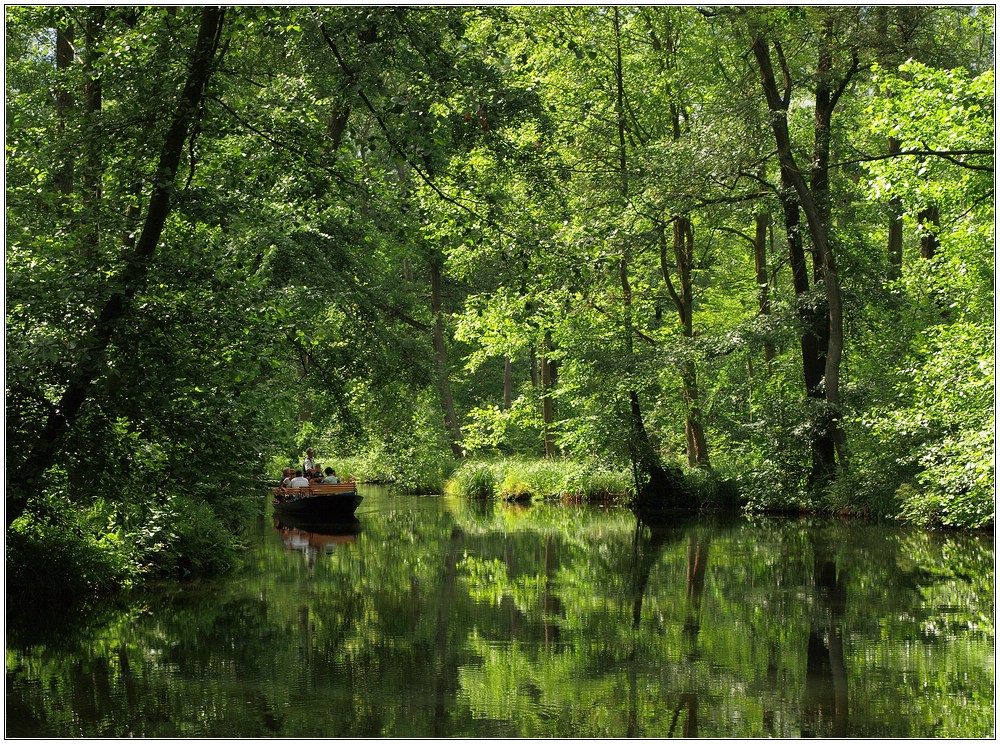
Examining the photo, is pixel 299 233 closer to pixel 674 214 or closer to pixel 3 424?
pixel 674 214

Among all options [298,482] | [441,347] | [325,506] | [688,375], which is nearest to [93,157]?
[325,506]

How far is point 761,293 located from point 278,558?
45.0 feet

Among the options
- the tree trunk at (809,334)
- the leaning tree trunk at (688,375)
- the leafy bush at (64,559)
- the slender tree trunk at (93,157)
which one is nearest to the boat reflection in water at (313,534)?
the leafy bush at (64,559)

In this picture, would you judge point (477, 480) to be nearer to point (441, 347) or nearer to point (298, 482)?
point (441, 347)

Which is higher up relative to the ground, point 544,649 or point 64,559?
point 64,559

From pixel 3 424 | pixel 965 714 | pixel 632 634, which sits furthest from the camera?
pixel 632 634

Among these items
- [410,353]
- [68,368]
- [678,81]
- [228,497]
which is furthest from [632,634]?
[678,81]

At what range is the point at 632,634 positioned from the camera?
31.3 ft

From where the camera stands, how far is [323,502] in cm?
2284

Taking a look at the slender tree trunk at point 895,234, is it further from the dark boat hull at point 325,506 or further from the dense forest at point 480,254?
the dark boat hull at point 325,506

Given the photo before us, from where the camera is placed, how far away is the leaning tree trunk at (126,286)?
25.7 ft

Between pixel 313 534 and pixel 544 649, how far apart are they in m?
12.9

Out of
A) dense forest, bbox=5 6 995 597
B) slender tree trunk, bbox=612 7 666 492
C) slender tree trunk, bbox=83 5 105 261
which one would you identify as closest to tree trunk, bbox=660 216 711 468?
dense forest, bbox=5 6 995 597

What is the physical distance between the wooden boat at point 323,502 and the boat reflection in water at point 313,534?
7.0 inches
